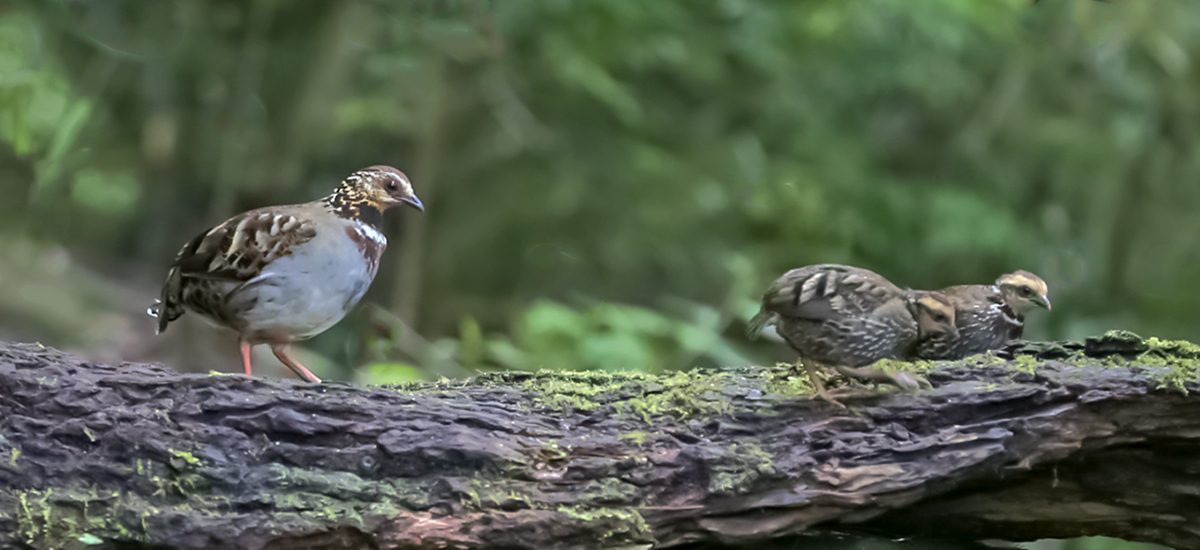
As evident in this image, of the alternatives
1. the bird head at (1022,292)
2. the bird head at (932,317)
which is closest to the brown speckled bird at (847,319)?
the bird head at (932,317)

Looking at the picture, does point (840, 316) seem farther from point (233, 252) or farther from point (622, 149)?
point (622, 149)

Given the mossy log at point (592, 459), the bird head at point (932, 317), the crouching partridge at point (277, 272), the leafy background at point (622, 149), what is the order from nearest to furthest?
the mossy log at point (592, 459)
the crouching partridge at point (277, 272)
the bird head at point (932, 317)
the leafy background at point (622, 149)

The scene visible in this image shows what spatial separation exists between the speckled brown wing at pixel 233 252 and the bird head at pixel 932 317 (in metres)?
1.47

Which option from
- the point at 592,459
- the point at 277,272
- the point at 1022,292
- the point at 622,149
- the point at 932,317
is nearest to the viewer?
the point at 592,459

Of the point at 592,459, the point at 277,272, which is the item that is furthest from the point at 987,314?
the point at 277,272

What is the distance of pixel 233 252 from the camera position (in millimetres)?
2145

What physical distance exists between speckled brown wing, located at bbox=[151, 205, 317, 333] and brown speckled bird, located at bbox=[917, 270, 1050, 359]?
1570mm

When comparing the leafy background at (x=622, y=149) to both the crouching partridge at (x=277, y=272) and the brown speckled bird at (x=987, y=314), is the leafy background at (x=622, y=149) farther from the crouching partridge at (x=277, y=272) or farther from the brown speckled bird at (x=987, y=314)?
the crouching partridge at (x=277, y=272)

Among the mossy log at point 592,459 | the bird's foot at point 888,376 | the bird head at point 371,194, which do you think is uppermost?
the bird head at point 371,194

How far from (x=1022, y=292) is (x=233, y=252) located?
2006mm

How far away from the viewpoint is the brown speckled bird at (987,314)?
2.32m

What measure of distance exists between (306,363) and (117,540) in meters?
2.46

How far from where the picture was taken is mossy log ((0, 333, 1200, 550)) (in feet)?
5.84

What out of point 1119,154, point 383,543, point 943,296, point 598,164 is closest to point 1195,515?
point 943,296
